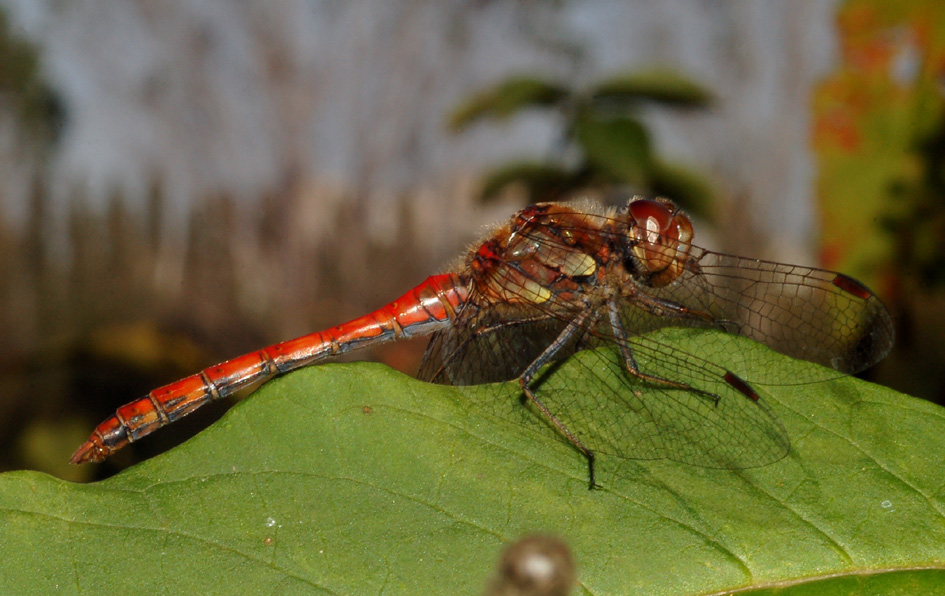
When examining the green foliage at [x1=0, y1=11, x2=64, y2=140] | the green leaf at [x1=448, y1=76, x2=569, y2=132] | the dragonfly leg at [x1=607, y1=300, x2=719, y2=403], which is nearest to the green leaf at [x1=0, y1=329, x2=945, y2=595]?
the dragonfly leg at [x1=607, y1=300, x2=719, y2=403]

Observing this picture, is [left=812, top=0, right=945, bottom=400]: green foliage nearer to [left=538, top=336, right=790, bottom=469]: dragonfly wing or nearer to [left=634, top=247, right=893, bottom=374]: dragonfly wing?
[left=634, top=247, right=893, bottom=374]: dragonfly wing

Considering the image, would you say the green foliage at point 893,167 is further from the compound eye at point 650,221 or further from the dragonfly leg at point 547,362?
the dragonfly leg at point 547,362

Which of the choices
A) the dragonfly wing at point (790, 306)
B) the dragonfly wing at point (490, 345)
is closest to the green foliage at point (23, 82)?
the dragonfly wing at point (490, 345)

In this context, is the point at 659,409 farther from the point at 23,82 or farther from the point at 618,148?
the point at 23,82

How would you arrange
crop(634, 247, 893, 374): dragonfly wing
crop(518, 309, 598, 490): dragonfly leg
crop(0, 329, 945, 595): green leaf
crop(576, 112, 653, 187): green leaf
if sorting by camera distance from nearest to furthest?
crop(0, 329, 945, 595): green leaf, crop(518, 309, 598, 490): dragonfly leg, crop(634, 247, 893, 374): dragonfly wing, crop(576, 112, 653, 187): green leaf

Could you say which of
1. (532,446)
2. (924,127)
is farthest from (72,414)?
(924,127)

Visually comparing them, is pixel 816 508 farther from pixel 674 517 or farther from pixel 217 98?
pixel 217 98

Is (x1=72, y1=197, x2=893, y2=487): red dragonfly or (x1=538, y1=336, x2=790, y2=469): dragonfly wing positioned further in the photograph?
(x1=72, y1=197, x2=893, y2=487): red dragonfly
